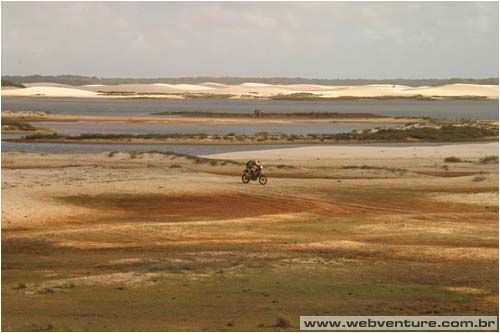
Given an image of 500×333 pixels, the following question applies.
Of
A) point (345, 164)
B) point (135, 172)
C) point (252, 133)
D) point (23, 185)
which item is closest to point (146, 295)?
point (23, 185)

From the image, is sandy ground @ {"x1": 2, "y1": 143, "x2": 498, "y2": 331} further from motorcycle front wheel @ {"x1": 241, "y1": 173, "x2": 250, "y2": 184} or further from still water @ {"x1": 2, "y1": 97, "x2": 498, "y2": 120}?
still water @ {"x1": 2, "y1": 97, "x2": 498, "y2": 120}

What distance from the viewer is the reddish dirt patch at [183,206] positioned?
90.2 feet

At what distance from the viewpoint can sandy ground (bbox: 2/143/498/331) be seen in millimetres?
15438

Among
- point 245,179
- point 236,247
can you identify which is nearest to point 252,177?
point 245,179

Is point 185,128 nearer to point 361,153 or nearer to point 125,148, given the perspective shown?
point 125,148

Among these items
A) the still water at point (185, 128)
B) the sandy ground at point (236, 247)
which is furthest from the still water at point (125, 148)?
the sandy ground at point (236, 247)

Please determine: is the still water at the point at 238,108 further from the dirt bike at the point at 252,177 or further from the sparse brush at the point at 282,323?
the sparse brush at the point at 282,323

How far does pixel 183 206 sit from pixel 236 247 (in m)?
7.95

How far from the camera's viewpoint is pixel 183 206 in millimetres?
29297

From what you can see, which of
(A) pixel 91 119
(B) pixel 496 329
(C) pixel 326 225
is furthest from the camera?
(A) pixel 91 119

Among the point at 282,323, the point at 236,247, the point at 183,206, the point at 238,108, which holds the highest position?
the point at 238,108

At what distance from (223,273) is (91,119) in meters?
75.2

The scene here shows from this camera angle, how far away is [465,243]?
73.6ft

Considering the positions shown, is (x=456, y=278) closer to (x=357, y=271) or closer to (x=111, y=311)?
(x=357, y=271)
